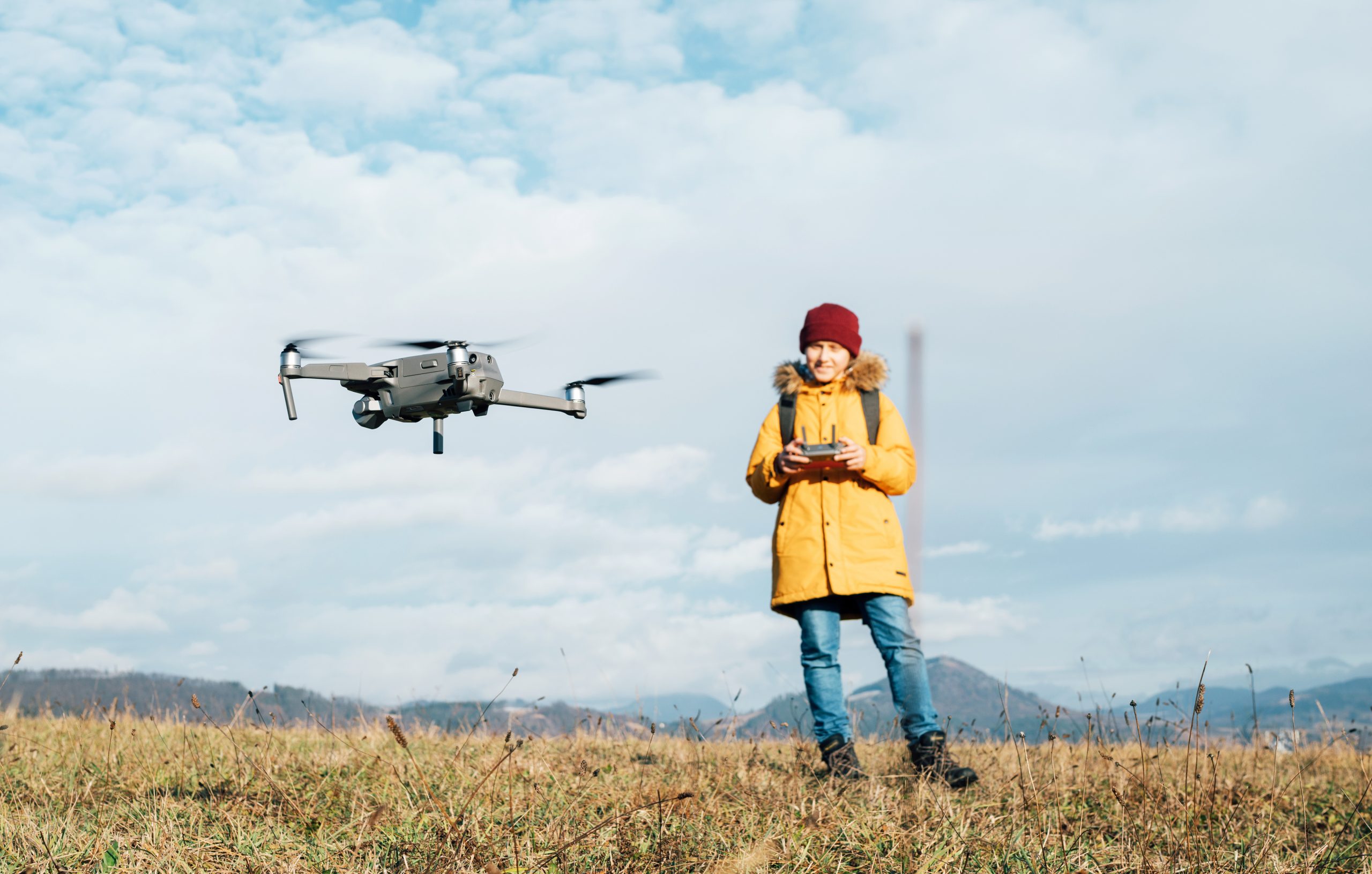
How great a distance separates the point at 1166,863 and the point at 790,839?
1358 millimetres

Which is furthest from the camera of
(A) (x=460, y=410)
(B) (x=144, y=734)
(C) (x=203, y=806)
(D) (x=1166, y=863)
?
(B) (x=144, y=734)

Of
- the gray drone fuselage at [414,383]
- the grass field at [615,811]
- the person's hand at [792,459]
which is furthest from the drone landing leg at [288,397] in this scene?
the person's hand at [792,459]

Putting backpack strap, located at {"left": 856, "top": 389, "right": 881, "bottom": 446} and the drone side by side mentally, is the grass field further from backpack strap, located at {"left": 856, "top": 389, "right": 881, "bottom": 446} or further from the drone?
backpack strap, located at {"left": 856, "top": 389, "right": 881, "bottom": 446}

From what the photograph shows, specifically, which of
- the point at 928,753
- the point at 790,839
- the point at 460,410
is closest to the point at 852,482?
the point at 928,753

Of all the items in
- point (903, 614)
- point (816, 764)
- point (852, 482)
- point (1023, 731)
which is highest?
point (852, 482)

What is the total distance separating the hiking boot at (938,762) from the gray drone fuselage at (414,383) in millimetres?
2997

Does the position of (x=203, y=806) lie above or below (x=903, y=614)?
below

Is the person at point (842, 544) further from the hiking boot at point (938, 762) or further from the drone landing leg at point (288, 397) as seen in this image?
the drone landing leg at point (288, 397)

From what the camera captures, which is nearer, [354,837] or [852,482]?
[354,837]

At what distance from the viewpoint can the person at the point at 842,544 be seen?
204 inches

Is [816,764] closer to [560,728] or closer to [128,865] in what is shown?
[560,728]

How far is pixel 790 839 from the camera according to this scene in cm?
357

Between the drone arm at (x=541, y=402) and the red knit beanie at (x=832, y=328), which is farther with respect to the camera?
the red knit beanie at (x=832, y=328)

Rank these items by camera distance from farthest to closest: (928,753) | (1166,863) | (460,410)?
1. (928,753)
2. (1166,863)
3. (460,410)
